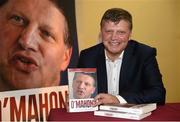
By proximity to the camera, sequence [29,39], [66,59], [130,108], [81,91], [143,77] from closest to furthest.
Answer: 1. [130,108]
2. [81,91]
3. [143,77]
4. [29,39]
5. [66,59]

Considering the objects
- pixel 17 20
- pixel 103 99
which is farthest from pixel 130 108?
pixel 17 20

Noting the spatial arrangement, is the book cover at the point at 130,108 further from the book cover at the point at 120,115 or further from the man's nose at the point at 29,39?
the man's nose at the point at 29,39

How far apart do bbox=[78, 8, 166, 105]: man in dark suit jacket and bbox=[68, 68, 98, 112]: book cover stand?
13.4 inches

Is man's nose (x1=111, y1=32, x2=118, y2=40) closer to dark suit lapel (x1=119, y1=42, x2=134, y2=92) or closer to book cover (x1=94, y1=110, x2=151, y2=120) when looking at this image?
dark suit lapel (x1=119, y1=42, x2=134, y2=92)

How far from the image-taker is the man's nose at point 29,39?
233cm

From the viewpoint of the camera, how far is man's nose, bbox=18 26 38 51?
233 centimetres

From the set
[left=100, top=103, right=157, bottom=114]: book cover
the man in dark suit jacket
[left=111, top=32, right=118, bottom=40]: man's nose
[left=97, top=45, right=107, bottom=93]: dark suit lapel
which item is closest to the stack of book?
[left=100, top=103, right=157, bottom=114]: book cover

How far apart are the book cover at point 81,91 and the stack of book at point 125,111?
11 cm

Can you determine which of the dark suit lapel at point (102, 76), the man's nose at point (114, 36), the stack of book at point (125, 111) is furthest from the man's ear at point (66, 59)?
the stack of book at point (125, 111)

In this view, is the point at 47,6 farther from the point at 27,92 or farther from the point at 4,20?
the point at 27,92

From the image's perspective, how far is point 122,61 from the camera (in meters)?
2.17

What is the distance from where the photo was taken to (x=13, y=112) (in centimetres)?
235

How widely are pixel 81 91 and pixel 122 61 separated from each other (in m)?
0.55

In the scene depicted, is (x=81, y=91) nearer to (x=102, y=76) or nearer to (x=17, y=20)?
(x=102, y=76)
